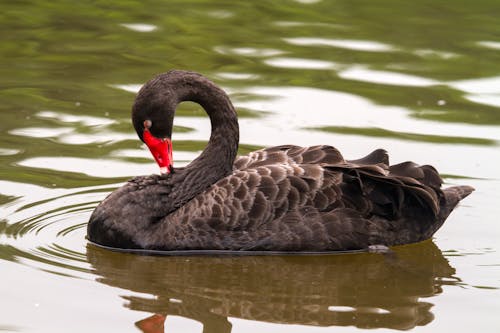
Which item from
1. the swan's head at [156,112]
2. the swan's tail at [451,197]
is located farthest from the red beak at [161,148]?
the swan's tail at [451,197]

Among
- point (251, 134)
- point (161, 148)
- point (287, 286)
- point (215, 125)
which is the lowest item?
point (287, 286)

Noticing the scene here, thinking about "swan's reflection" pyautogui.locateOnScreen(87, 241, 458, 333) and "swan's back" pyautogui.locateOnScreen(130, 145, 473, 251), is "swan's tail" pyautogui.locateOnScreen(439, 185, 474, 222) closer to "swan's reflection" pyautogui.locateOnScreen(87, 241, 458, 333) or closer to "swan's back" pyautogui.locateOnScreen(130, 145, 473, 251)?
"swan's back" pyautogui.locateOnScreen(130, 145, 473, 251)

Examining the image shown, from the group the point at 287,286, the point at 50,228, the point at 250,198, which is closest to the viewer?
the point at 287,286

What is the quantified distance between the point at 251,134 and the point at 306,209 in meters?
2.42

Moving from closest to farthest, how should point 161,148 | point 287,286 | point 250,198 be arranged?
1. point 287,286
2. point 250,198
3. point 161,148

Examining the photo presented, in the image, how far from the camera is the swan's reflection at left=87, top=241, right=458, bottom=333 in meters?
7.23

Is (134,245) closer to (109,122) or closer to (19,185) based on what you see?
(19,185)

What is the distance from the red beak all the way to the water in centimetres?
76

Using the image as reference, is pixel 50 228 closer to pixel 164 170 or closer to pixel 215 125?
pixel 164 170

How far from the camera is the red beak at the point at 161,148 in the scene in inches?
332

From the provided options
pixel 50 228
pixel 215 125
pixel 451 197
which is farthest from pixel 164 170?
pixel 451 197

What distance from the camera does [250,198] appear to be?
325 inches

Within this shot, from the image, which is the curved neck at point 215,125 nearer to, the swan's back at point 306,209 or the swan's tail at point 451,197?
the swan's back at point 306,209

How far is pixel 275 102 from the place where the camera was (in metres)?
11.5
